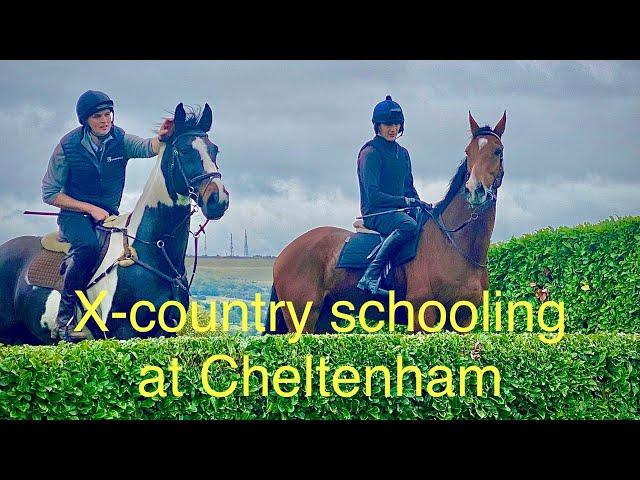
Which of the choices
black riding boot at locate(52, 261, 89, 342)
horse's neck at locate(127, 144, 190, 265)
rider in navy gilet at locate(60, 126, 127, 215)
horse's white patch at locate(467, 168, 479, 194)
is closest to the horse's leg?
black riding boot at locate(52, 261, 89, 342)

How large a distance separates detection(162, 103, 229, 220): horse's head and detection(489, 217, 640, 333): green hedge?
290 centimetres

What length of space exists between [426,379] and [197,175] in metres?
2.72

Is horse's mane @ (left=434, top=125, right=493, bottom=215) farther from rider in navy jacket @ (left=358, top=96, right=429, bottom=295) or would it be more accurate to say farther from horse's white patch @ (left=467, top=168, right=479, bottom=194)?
rider in navy jacket @ (left=358, top=96, right=429, bottom=295)

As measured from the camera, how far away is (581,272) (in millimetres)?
9820

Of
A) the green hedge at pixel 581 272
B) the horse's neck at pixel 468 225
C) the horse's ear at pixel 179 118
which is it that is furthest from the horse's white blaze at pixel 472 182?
the horse's ear at pixel 179 118

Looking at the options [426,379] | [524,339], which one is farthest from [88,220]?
[524,339]

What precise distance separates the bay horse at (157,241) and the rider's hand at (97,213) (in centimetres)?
15

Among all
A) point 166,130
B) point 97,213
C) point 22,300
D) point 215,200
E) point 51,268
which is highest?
point 166,130

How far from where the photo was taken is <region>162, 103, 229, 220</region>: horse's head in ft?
29.1

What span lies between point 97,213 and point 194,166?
3.27ft

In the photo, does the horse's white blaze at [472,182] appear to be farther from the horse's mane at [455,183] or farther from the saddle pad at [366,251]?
the saddle pad at [366,251]

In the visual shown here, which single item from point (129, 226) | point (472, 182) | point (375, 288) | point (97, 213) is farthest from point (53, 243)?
point (472, 182)

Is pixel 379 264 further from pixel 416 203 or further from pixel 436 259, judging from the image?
pixel 416 203

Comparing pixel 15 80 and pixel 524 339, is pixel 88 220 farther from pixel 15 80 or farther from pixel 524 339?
pixel 524 339
